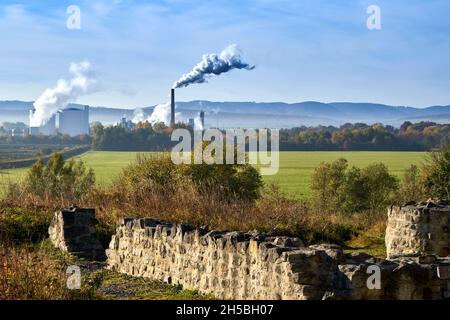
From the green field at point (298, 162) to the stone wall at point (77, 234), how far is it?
36.6 meters

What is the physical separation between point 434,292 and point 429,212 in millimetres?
7772

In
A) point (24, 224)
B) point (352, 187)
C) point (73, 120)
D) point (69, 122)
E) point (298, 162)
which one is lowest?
point (352, 187)

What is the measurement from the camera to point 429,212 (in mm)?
17625

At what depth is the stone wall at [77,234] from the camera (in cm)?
1780

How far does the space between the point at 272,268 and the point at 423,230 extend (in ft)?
27.5

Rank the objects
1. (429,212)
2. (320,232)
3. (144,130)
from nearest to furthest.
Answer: (429,212) < (320,232) < (144,130)

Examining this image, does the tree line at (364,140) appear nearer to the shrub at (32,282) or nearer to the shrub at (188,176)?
the shrub at (188,176)

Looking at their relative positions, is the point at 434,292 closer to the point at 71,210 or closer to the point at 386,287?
the point at 386,287

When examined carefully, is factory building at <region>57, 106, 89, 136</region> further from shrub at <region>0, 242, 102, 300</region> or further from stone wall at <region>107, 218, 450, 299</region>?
shrub at <region>0, 242, 102, 300</region>

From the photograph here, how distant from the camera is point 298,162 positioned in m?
83.8

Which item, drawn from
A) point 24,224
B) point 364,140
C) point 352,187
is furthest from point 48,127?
point 24,224

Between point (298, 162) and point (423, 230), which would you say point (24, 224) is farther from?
point (298, 162)

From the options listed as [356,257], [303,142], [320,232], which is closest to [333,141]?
[303,142]
